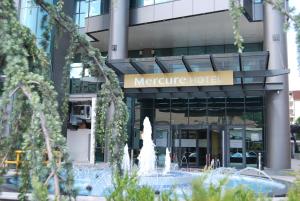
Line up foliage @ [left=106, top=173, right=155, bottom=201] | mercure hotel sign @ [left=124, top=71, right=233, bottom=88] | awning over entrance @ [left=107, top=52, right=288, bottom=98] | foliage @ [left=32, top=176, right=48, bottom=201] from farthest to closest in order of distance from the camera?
mercure hotel sign @ [left=124, top=71, right=233, bottom=88] → awning over entrance @ [left=107, top=52, right=288, bottom=98] → foliage @ [left=106, top=173, right=155, bottom=201] → foliage @ [left=32, top=176, right=48, bottom=201]

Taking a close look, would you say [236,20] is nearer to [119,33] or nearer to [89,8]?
[119,33]

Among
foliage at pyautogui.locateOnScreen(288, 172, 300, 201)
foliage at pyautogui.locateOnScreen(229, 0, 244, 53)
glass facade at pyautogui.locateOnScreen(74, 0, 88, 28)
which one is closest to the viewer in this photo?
foliage at pyautogui.locateOnScreen(229, 0, 244, 53)

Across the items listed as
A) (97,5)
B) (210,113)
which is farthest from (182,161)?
(97,5)

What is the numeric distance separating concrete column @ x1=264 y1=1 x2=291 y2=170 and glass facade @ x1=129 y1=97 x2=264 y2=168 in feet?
10.8

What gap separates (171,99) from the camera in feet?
91.8

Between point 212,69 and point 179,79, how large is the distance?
1.89 meters

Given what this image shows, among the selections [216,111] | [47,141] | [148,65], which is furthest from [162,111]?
[47,141]

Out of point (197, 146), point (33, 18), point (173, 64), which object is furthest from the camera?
point (197, 146)

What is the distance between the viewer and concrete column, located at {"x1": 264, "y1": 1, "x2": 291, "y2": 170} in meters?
21.9

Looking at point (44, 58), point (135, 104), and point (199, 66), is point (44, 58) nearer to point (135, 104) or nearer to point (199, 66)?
point (199, 66)

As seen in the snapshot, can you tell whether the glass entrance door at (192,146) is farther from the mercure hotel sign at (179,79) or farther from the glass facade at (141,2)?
the glass facade at (141,2)

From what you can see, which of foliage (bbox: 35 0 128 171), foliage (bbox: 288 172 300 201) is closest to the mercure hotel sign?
foliage (bbox: 288 172 300 201)

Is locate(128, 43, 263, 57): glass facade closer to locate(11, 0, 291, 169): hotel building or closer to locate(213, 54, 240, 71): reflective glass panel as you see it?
locate(11, 0, 291, 169): hotel building

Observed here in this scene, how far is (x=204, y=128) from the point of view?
87.2 ft
